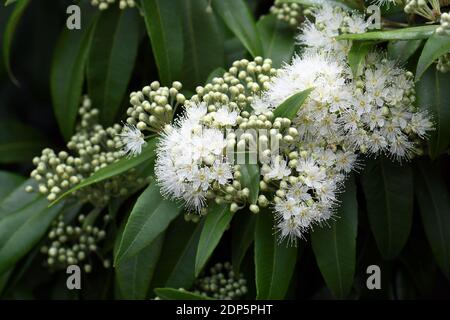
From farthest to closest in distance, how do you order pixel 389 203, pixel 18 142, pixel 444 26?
pixel 18 142, pixel 389 203, pixel 444 26

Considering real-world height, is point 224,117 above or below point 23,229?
above

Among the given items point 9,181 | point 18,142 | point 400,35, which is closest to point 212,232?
point 400,35

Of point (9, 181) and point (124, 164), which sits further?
point (9, 181)

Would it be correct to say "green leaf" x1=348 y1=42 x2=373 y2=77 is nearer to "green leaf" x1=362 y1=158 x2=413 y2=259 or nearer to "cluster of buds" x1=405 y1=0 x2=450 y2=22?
"cluster of buds" x1=405 y1=0 x2=450 y2=22

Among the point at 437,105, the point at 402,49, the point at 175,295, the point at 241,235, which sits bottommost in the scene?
the point at 175,295

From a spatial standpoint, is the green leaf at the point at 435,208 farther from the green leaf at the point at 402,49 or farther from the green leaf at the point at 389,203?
the green leaf at the point at 402,49

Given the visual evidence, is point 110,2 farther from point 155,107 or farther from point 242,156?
point 242,156
